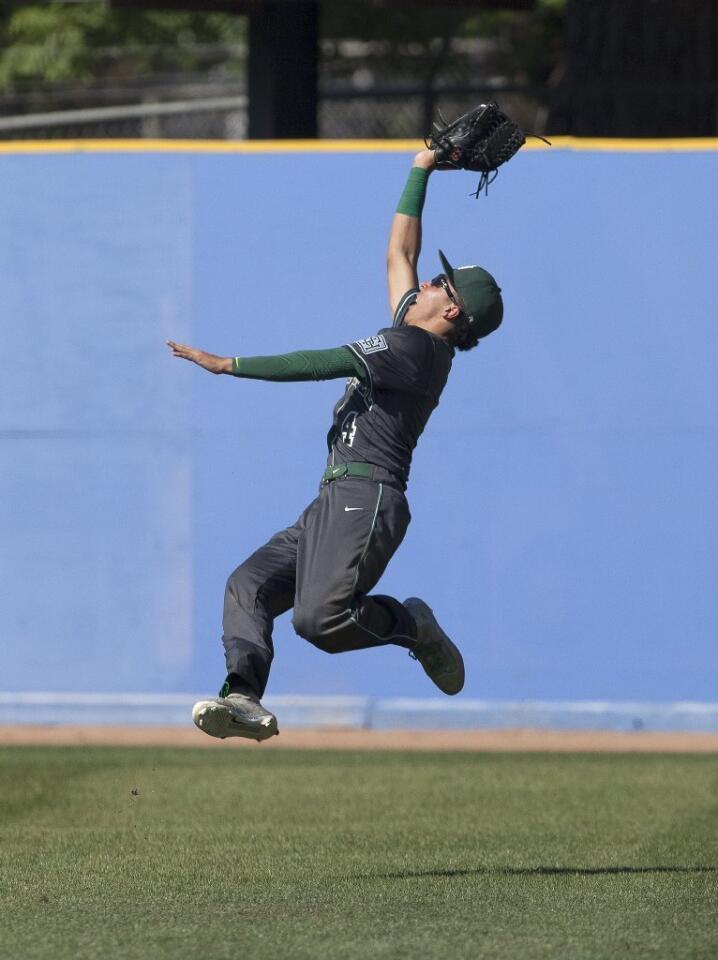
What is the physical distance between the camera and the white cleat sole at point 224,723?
655cm

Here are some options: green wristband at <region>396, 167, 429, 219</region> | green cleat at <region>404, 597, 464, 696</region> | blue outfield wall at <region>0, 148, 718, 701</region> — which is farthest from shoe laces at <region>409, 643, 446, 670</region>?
blue outfield wall at <region>0, 148, 718, 701</region>

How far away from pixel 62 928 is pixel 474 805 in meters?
3.85

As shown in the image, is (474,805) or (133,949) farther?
(474,805)

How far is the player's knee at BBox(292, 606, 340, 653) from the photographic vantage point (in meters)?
6.75

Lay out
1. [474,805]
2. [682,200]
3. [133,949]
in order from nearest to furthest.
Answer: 1. [133,949]
2. [474,805]
3. [682,200]

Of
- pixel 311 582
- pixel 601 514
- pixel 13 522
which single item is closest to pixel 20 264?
pixel 13 522

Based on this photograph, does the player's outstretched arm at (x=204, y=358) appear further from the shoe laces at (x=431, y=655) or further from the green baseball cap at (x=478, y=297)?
the shoe laces at (x=431, y=655)

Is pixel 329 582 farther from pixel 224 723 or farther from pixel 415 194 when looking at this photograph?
pixel 415 194

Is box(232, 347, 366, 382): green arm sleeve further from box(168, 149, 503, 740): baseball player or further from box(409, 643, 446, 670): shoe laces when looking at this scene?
box(409, 643, 446, 670): shoe laces

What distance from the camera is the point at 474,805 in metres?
9.49

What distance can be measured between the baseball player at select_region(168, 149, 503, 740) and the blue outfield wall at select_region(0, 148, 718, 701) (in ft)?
19.3

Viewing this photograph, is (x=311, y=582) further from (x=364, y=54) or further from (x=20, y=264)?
(x=364, y=54)

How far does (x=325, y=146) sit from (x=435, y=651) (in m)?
6.83

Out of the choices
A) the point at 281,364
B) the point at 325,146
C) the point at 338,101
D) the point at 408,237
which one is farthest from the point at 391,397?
the point at 338,101
